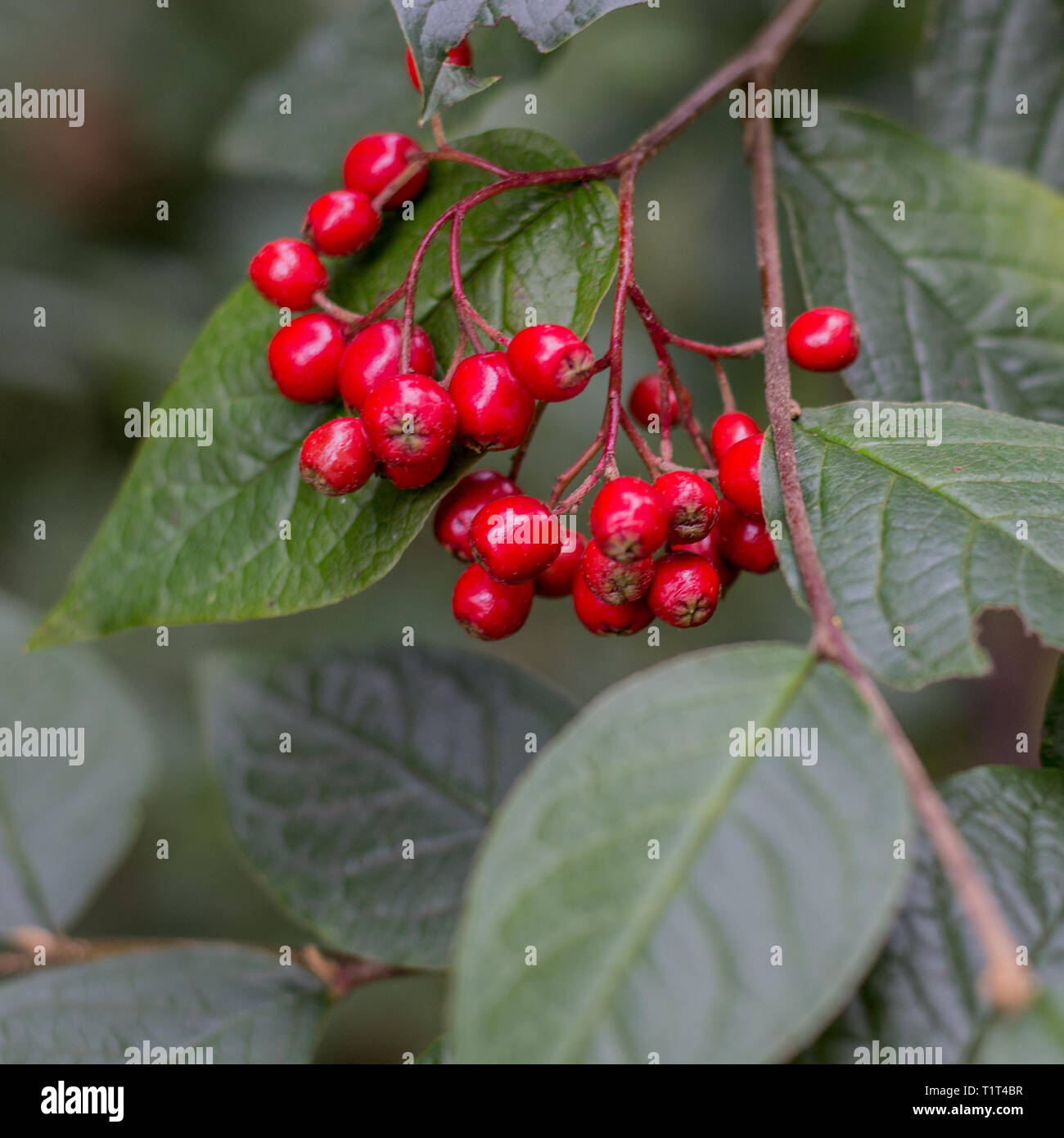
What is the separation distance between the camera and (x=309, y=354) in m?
1.42

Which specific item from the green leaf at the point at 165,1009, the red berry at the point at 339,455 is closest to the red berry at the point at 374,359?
the red berry at the point at 339,455

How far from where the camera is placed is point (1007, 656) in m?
3.51

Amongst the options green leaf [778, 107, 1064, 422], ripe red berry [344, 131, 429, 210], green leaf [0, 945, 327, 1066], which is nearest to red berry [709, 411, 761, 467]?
green leaf [778, 107, 1064, 422]

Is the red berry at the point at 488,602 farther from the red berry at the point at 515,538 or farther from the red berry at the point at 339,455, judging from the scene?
the red berry at the point at 339,455

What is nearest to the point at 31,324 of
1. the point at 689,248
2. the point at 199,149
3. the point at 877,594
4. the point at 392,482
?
the point at 199,149

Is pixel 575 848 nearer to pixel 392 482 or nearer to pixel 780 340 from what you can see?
pixel 392 482

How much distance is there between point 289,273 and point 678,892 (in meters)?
1.03

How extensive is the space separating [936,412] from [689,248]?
2.09m

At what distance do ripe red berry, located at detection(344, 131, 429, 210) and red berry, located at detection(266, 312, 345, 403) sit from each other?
9.3 inches

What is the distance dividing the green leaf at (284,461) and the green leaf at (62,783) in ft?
2.44

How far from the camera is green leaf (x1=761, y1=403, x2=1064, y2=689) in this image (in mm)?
1164

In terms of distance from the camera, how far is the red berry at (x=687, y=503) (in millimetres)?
1240

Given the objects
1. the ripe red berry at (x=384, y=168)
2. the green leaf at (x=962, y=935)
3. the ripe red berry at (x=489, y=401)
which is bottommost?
the green leaf at (x=962, y=935)

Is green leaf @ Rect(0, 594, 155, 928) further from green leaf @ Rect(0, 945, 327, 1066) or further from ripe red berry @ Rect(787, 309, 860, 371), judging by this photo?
ripe red berry @ Rect(787, 309, 860, 371)
